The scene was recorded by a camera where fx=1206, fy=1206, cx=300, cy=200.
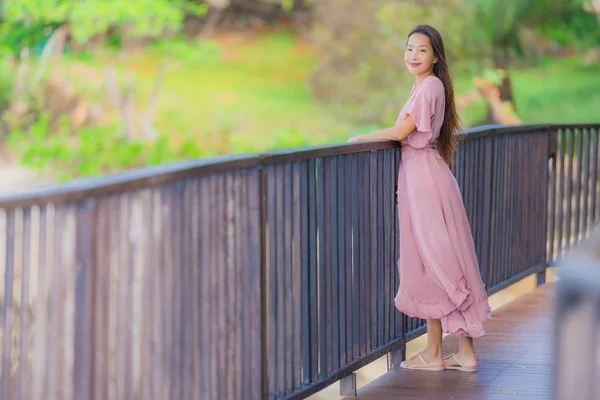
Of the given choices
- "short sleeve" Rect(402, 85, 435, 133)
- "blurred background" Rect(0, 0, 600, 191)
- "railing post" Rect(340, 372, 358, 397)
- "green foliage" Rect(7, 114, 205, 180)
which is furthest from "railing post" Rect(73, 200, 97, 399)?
"green foliage" Rect(7, 114, 205, 180)

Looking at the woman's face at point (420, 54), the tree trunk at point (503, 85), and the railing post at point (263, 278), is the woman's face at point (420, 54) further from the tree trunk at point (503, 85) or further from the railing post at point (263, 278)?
the tree trunk at point (503, 85)

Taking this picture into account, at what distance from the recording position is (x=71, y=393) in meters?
3.19

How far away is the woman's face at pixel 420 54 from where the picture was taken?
514 centimetres

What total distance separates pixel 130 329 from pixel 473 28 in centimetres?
1862

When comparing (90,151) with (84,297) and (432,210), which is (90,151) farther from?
(84,297)

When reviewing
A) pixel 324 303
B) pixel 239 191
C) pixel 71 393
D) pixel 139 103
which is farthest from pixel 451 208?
pixel 139 103

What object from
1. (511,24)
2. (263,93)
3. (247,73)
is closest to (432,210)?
(511,24)

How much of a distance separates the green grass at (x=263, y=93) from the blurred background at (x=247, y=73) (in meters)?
0.03

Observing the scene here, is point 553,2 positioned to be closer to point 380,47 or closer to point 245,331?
point 380,47

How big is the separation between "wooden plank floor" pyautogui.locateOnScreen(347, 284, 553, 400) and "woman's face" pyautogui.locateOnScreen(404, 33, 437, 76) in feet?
4.09

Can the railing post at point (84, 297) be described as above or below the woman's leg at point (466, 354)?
above

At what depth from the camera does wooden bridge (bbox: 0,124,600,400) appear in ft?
10.2

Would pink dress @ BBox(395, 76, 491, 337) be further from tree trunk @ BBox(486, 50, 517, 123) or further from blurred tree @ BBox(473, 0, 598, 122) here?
tree trunk @ BBox(486, 50, 517, 123)

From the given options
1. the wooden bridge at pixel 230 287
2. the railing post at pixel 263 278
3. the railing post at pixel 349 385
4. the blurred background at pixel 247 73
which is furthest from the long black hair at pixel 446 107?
the blurred background at pixel 247 73
